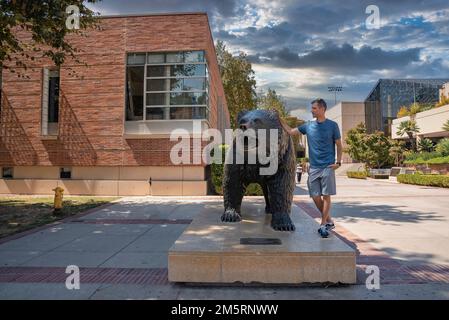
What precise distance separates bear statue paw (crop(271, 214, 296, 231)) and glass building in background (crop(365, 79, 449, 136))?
5667cm

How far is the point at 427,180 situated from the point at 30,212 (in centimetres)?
2017

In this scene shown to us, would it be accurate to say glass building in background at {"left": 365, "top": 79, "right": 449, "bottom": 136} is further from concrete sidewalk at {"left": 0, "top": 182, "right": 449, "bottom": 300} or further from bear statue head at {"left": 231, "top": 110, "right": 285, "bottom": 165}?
bear statue head at {"left": 231, "top": 110, "right": 285, "bottom": 165}

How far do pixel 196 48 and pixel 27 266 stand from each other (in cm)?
1112

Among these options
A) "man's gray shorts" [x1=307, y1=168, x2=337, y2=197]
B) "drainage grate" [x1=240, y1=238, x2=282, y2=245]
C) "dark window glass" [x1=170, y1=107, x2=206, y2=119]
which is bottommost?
"drainage grate" [x1=240, y1=238, x2=282, y2=245]

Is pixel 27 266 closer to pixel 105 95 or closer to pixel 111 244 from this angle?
pixel 111 244

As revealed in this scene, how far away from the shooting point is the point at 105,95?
14336 mm

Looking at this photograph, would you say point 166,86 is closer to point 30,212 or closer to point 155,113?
point 155,113

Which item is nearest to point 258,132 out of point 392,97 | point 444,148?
point 444,148

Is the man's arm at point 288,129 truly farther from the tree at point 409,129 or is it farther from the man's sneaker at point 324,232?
the tree at point 409,129

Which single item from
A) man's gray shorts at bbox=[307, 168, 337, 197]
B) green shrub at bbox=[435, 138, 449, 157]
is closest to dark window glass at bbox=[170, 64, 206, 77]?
man's gray shorts at bbox=[307, 168, 337, 197]

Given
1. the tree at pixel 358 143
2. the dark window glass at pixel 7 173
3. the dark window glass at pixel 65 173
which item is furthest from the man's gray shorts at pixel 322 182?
the tree at pixel 358 143

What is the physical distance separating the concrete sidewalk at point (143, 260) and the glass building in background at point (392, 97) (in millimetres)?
52262

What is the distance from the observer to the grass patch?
7.75m
